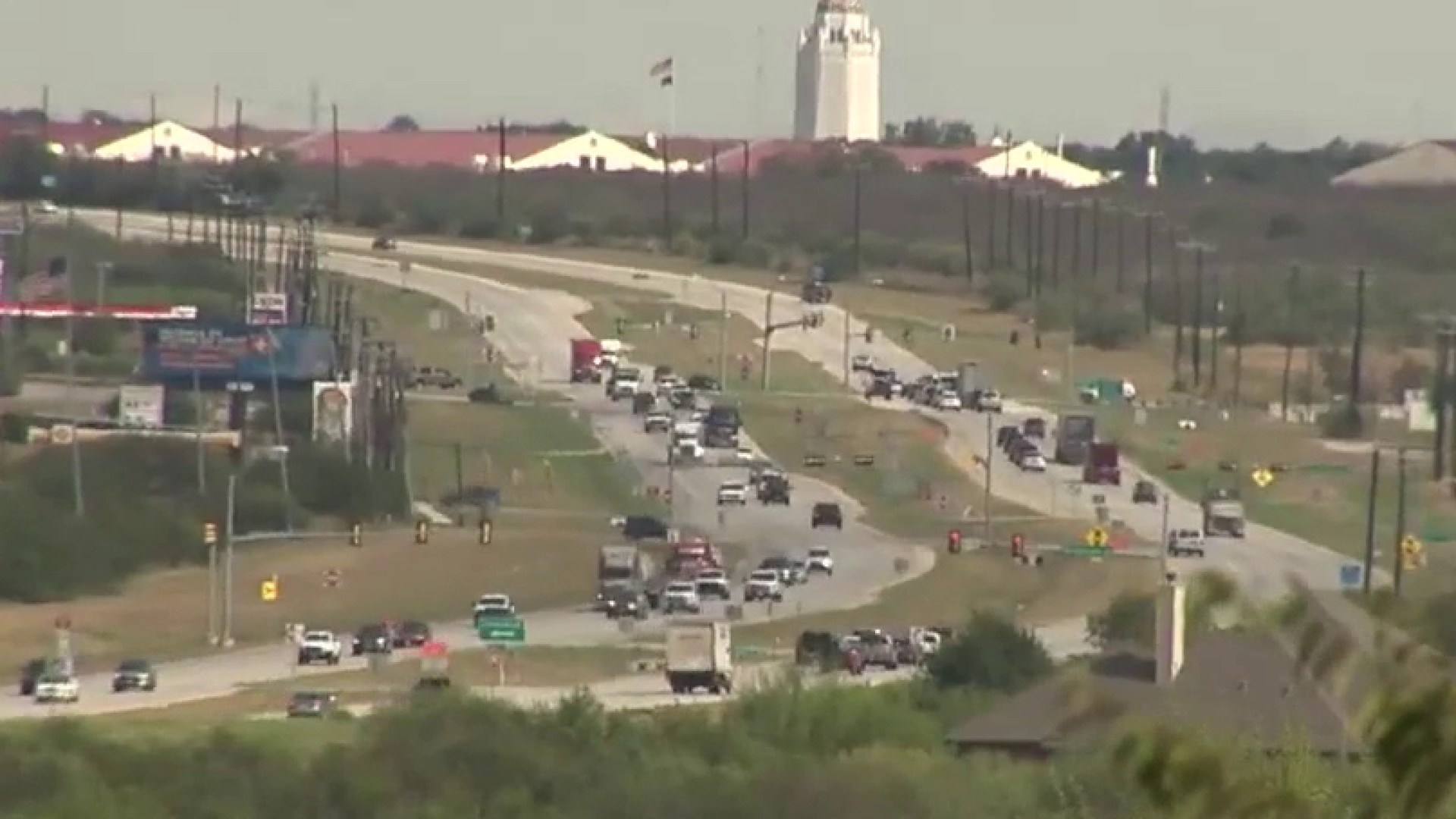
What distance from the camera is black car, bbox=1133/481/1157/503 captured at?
93.4m

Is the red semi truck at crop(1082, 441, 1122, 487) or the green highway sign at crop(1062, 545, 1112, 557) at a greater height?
the green highway sign at crop(1062, 545, 1112, 557)

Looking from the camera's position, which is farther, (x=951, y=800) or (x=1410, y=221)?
(x=1410, y=221)

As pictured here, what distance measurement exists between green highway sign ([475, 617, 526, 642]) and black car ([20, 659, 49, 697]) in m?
6.38

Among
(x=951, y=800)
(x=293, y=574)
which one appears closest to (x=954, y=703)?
(x=951, y=800)

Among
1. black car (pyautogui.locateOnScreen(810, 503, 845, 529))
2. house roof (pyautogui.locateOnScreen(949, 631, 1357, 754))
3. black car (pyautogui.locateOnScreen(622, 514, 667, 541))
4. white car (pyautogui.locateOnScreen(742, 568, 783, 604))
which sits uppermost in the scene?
house roof (pyautogui.locateOnScreen(949, 631, 1357, 754))

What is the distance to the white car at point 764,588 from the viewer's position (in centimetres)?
7412

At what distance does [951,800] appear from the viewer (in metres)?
34.4

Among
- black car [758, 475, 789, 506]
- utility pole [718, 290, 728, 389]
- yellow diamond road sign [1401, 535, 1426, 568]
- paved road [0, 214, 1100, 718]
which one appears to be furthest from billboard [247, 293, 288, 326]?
yellow diamond road sign [1401, 535, 1426, 568]

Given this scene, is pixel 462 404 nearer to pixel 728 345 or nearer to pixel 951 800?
pixel 728 345

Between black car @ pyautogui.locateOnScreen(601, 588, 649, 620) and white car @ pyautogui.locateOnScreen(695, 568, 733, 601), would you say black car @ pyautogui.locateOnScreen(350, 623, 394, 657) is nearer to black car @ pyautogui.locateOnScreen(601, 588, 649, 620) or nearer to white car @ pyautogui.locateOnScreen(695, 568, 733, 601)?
black car @ pyautogui.locateOnScreen(601, 588, 649, 620)

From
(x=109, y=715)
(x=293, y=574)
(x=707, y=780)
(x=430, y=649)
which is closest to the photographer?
(x=707, y=780)

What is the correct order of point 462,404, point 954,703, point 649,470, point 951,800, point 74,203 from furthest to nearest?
point 74,203 → point 462,404 → point 649,470 → point 954,703 → point 951,800

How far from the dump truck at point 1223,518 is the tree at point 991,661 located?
1033 inches

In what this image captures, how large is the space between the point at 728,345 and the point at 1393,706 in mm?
125583
